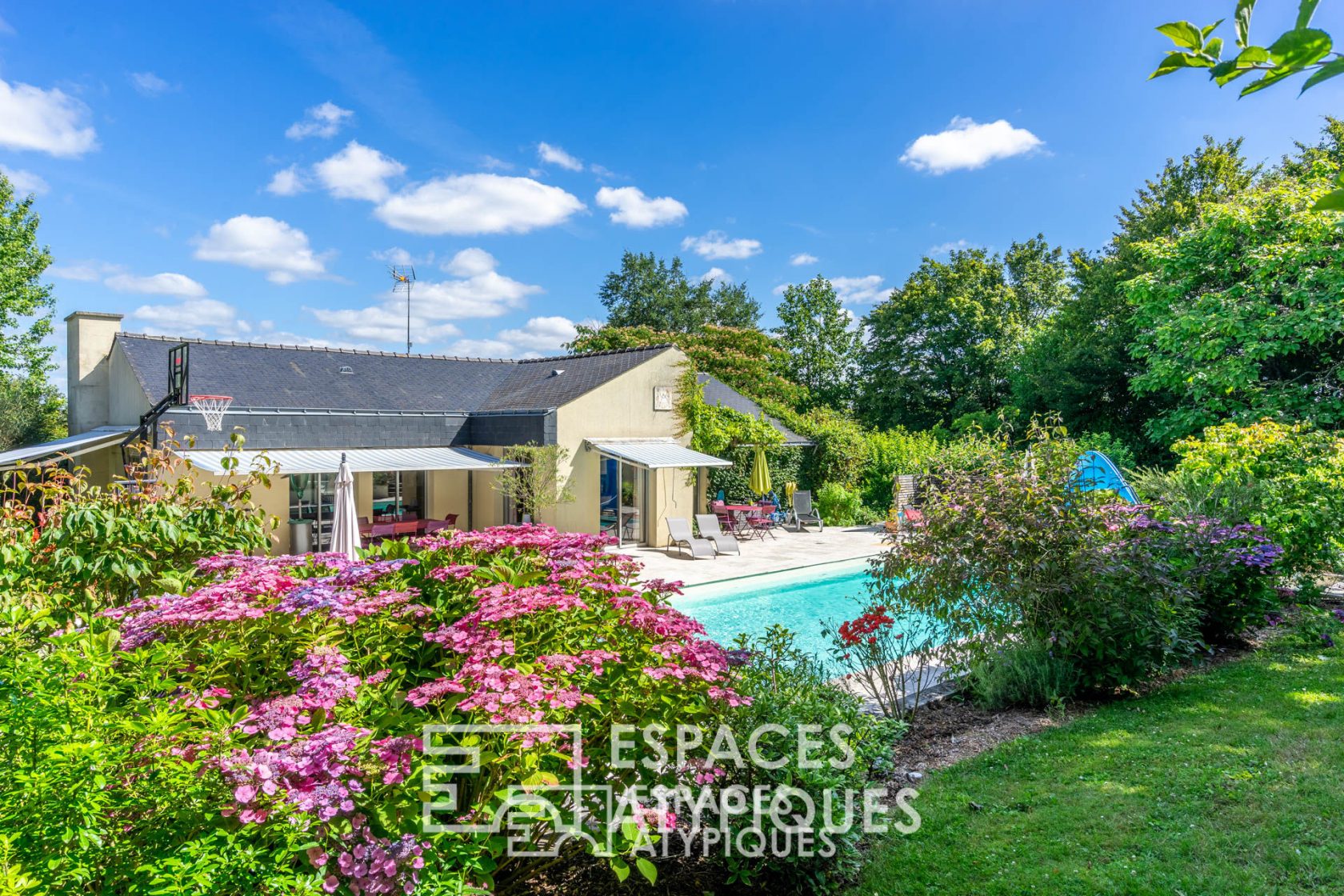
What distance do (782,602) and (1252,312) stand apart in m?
21.0

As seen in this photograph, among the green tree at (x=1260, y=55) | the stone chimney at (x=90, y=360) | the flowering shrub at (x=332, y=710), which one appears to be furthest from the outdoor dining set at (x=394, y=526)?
the green tree at (x=1260, y=55)

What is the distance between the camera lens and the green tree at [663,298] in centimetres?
7244

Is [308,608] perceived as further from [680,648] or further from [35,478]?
[35,478]

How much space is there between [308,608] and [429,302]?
44513mm

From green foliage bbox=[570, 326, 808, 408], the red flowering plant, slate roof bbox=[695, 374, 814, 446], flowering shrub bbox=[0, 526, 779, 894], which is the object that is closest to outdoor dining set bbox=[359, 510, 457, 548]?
slate roof bbox=[695, 374, 814, 446]

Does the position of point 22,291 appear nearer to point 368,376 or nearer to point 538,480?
point 368,376

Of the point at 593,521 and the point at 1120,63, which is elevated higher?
the point at 1120,63

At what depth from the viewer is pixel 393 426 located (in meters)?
25.8

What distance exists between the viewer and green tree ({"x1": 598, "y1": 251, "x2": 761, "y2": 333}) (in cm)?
7244

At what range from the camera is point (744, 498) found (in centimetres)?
3142

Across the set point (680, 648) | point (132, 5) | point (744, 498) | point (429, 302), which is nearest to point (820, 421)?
point (744, 498)

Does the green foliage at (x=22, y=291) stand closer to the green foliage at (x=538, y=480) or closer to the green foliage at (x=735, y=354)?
the green foliage at (x=735, y=354)

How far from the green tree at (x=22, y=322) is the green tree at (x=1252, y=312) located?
200 ft

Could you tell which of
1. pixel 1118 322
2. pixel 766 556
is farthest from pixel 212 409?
pixel 1118 322
